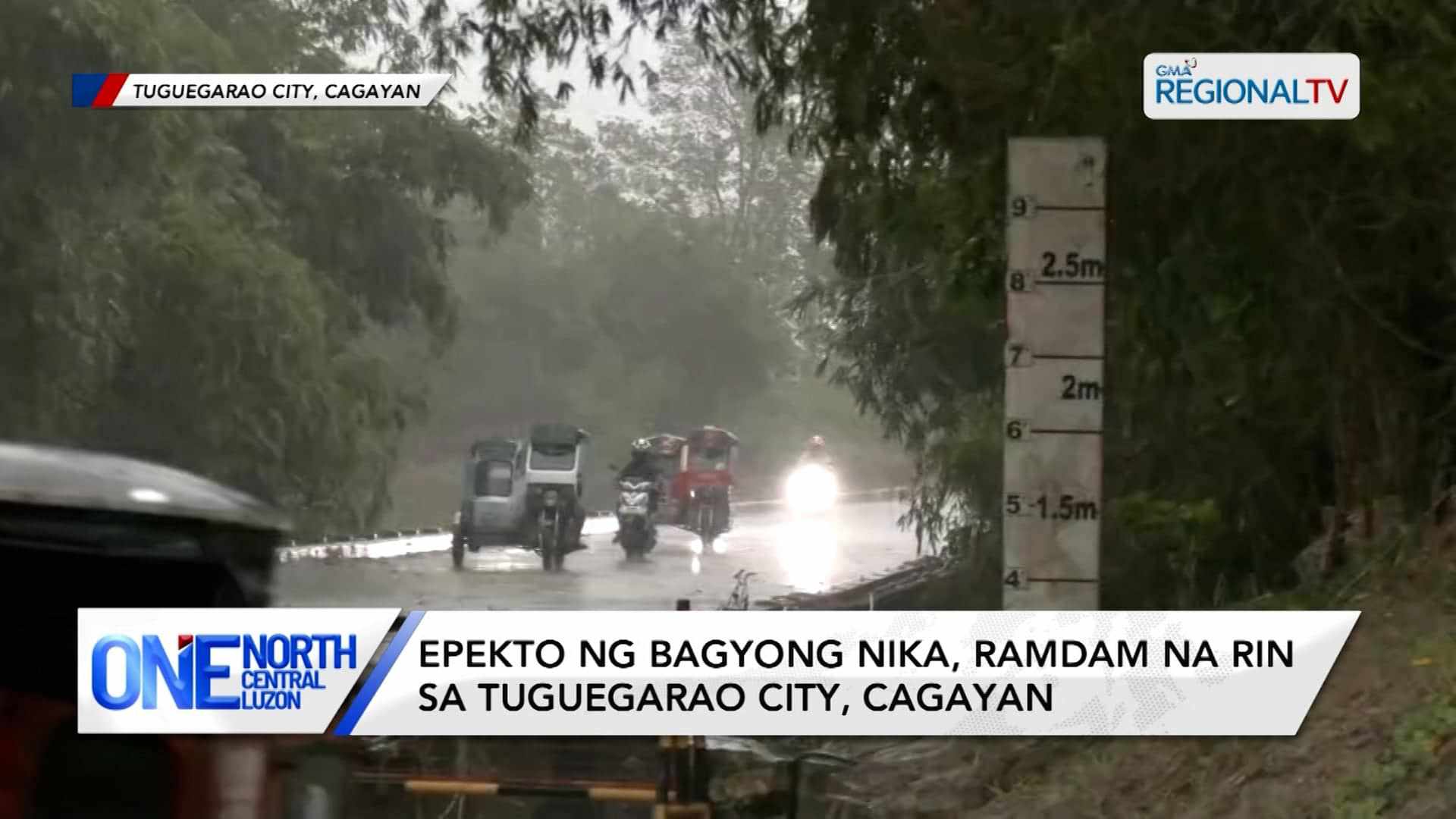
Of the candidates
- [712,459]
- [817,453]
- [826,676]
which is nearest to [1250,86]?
[817,453]

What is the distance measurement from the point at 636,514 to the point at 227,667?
94 cm

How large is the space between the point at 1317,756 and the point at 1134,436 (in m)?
0.84

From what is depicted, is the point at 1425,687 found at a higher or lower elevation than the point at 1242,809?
higher

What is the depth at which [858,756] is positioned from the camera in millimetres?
4328

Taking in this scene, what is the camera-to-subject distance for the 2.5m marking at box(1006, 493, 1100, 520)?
14.3 ft

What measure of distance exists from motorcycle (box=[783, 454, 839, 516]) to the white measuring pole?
0.39 meters

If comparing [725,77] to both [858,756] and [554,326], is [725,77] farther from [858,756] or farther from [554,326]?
[858,756]

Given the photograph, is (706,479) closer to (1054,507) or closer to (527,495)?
(527,495)

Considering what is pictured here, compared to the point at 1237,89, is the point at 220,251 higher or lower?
lower

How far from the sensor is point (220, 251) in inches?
175

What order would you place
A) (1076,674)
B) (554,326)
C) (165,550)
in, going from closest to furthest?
(165,550) < (1076,674) < (554,326)

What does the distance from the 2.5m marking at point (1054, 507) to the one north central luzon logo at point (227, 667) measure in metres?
1.46

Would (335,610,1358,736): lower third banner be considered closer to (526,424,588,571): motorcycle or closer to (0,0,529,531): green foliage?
(526,424,588,571): motorcycle

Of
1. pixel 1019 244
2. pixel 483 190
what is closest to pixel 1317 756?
pixel 1019 244
